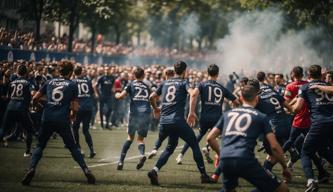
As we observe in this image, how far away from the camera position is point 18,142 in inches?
808

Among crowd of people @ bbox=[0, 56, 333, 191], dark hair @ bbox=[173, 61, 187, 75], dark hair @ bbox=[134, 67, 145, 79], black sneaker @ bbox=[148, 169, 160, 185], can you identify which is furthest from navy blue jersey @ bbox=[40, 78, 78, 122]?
dark hair @ bbox=[134, 67, 145, 79]

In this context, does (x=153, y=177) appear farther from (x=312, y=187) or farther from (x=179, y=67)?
(x=312, y=187)

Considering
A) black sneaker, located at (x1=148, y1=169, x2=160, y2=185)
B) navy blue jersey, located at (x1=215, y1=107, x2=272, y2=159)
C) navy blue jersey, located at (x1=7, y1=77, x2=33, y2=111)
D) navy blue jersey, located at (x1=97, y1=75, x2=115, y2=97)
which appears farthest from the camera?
navy blue jersey, located at (x1=97, y1=75, x2=115, y2=97)

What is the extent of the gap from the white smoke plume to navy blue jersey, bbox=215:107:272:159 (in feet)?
121

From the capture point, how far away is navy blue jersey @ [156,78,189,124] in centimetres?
1334

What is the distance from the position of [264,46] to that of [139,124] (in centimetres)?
4007

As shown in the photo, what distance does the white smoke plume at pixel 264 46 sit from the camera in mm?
49812

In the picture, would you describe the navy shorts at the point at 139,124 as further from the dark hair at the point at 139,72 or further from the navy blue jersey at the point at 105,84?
the navy blue jersey at the point at 105,84

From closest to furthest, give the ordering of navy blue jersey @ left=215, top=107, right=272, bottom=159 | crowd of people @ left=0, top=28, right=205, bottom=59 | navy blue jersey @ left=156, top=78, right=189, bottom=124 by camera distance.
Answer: navy blue jersey @ left=215, top=107, right=272, bottom=159 < navy blue jersey @ left=156, top=78, right=189, bottom=124 < crowd of people @ left=0, top=28, right=205, bottom=59

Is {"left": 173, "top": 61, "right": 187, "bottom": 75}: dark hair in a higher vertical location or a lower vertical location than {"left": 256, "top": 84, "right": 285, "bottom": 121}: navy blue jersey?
higher

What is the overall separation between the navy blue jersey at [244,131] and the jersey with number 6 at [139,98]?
6.47m

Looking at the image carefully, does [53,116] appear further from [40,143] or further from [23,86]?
[23,86]

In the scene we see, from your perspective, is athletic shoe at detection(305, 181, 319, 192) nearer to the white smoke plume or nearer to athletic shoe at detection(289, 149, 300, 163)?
athletic shoe at detection(289, 149, 300, 163)

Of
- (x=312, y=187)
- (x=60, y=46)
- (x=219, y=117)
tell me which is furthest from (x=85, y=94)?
(x=60, y=46)
